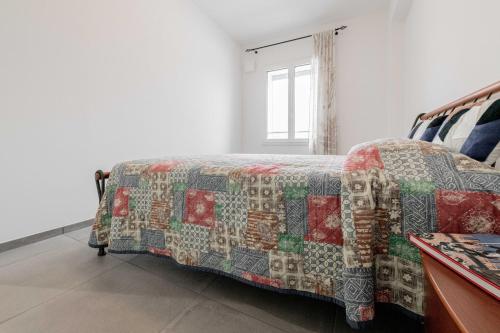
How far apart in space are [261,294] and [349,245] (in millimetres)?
582

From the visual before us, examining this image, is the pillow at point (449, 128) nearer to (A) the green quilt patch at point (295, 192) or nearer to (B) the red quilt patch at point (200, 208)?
(A) the green quilt patch at point (295, 192)

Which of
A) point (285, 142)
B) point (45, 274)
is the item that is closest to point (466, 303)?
point (45, 274)

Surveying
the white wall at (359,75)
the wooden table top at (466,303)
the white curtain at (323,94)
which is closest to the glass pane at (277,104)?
the white wall at (359,75)

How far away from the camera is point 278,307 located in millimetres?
962

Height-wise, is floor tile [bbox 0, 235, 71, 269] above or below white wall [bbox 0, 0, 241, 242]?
below

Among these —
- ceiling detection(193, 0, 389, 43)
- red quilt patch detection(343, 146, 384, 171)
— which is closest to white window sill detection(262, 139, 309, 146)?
ceiling detection(193, 0, 389, 43)

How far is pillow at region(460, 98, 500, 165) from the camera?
0.70 m

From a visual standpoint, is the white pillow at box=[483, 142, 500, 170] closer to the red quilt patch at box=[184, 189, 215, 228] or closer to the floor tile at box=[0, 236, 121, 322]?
the red quilt patch at box=[184, 189, 215, 228]

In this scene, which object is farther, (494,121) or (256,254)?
(256,254)

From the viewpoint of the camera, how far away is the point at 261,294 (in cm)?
105

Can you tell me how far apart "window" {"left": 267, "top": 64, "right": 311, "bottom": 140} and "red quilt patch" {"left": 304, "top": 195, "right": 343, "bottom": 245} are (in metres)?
3.27

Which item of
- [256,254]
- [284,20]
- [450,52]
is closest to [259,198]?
[256,254]

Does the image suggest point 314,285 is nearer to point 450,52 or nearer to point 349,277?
point 349,277

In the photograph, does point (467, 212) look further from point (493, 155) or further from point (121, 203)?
point (121, 203)
